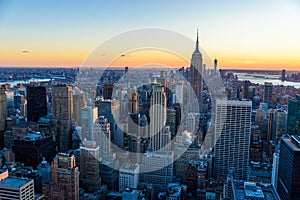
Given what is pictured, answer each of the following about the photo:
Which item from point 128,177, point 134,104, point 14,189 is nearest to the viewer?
point 14,189

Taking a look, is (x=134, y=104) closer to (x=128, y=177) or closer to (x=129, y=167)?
(x=129, y=167)

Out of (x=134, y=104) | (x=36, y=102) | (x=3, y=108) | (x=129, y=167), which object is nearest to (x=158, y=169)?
(x=129, y=167)

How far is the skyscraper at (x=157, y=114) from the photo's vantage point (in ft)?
17.0

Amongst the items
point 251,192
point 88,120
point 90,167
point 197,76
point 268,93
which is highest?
point 197,76

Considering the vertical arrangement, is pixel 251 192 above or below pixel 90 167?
above

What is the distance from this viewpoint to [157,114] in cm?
561

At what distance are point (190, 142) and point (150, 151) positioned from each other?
80cm

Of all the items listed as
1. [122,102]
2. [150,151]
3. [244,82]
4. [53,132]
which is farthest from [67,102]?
[244,82]

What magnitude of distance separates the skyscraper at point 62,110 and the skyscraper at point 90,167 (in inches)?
75.6

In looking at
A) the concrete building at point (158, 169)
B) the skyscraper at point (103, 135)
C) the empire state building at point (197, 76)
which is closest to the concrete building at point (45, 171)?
the skyscraper at point (103, 135)

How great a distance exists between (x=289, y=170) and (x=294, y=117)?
3073mm

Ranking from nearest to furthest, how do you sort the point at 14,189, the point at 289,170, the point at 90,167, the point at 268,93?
the point at 14,189 < the point at 289,170 < the point at 90,167 < the point at 268,93

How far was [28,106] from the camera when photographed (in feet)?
25.7

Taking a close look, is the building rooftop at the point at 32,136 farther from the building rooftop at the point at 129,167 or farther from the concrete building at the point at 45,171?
the building rooftop at the point at 129,167
